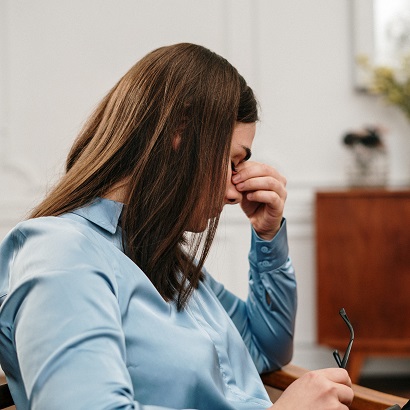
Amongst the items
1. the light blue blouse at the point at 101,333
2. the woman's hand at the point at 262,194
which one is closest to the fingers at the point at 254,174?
the woman's hand at the point at 262,194

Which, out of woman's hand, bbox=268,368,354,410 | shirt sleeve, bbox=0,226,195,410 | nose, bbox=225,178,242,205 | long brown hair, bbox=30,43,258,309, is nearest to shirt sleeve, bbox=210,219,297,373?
nose, bbox=225,178,242,205

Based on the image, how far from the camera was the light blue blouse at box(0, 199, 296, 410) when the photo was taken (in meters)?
0.88

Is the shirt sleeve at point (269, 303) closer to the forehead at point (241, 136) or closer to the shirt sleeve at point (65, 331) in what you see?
the forehead at point (241, 136)

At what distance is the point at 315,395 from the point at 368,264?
2.55 metres

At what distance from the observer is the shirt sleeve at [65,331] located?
0.86 meters

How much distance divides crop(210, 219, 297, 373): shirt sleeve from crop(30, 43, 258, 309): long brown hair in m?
0.43

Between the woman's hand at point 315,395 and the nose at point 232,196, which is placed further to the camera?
the nose at point 232,196

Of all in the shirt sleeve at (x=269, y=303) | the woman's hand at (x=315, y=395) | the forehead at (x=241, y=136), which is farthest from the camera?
the shirt sleeve at (x=269, y=303)

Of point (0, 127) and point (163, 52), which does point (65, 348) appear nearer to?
point (163, 52)

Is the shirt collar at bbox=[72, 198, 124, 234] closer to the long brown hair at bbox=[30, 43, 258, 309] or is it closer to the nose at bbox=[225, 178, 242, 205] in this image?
the long brown hair at bbox=[30, 43, 258, 309]

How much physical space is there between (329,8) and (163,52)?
9.29ft

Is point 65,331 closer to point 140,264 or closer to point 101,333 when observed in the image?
point 101,333

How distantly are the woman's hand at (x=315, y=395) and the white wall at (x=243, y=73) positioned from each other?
2.81m

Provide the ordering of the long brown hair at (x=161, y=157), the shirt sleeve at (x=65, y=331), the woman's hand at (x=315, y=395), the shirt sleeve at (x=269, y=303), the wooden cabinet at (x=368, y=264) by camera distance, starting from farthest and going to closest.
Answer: the wooden cabinet at (x=368, y=264)
the shirt sleeve at (x=269, y=303)
the long brown hair at (x=161, y=157)
the woman's hand at (x=315, y=395)
the shirt sleeve at (x=65, y=331)
